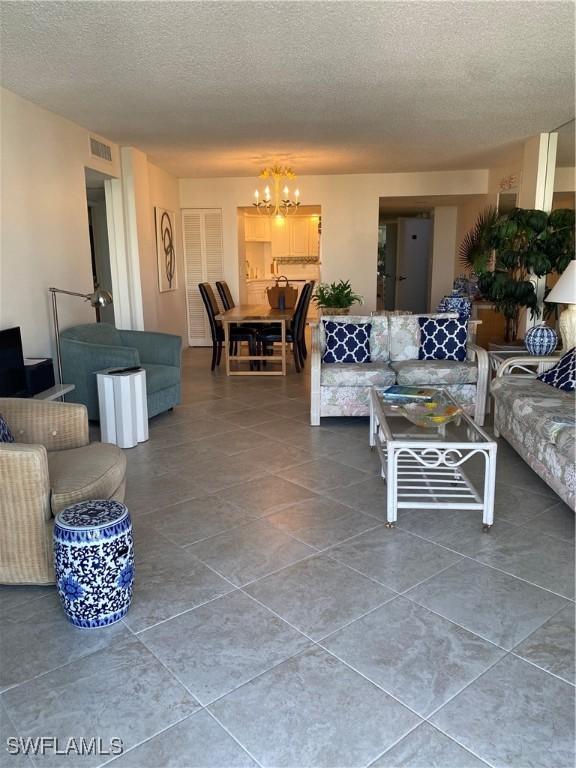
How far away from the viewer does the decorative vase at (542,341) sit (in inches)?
170

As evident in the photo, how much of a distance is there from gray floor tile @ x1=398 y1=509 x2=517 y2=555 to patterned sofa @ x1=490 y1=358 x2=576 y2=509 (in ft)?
1.29

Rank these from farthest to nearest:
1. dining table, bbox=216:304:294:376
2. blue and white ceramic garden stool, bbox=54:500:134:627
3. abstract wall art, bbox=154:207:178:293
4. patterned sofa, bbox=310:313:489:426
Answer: abstract wall art, bbox=154:207:178:293 → dining table, bbox=216:304:294:376 → patterned sofa, bbox=310:313:489:426 → blue and white ceramic garden stool, bbox=54:500:134:627

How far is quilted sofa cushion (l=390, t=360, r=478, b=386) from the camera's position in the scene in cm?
440

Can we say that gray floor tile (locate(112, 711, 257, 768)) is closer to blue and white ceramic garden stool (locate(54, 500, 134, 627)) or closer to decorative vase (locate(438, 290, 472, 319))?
blue and white ceramic garden stool (locate(54, 500, 134, 627))

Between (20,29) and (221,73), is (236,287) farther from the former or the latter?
(20,29)

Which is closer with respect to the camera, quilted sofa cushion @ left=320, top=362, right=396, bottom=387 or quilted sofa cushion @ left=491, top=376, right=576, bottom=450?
quilted sofa cushion @ left=491, top=376, right=576, bottom=450

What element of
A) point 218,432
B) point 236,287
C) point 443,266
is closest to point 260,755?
point 218,432

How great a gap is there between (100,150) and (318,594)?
15.8ft

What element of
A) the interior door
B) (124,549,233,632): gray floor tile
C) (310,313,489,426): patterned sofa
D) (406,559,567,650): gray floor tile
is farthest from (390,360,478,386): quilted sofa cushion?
the interior door

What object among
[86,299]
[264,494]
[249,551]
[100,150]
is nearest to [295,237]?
[100,150]

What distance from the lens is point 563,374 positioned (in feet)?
12.1

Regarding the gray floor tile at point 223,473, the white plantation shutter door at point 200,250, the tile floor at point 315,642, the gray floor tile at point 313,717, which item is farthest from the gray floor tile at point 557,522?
the white plantation shutter door at point 200,250

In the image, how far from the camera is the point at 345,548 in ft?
8.35

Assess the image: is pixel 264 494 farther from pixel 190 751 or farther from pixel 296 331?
pixel 296 331
